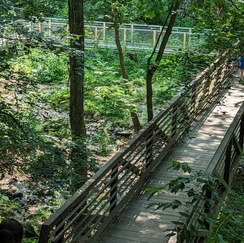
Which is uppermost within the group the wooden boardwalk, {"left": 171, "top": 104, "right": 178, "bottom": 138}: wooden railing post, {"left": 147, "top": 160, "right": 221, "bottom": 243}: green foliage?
{"left": 147, "top": 160, "right": 221, "bottom": 243}: green foliage

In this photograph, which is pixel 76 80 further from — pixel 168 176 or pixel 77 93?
pixel 168 176

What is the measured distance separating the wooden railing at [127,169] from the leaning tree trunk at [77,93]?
440mm

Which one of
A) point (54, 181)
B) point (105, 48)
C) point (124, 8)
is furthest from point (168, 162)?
point (105, 48)

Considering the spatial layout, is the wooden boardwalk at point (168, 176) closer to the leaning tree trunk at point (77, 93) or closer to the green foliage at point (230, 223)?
the green foliage at point (230, 223)

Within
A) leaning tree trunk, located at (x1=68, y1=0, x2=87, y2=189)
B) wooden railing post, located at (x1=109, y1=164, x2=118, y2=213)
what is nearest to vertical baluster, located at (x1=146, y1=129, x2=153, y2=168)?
leaning tree trunk, located at (x1=68, y1=0, x2=87, y2=189)

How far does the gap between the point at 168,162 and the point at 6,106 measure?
9.73ft

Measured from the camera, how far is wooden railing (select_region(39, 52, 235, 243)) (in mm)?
4273

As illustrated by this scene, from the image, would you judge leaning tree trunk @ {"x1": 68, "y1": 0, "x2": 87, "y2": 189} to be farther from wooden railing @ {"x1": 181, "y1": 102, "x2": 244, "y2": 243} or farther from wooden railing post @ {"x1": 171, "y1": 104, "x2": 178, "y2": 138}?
wooden railing @ {"x1": 181, "y1": 102, "x2": 244, "y2": 243}

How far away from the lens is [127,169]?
6191 millimetres

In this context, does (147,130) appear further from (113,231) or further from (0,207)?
(0,207)

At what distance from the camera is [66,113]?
17109mm

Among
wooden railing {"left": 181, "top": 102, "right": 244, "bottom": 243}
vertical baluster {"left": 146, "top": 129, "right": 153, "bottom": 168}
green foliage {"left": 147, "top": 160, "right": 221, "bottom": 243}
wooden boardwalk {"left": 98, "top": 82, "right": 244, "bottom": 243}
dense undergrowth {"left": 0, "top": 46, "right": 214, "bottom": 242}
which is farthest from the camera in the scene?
vertical baluster {"left": 146, "top": 129, "right": 153, "bottom": 168}

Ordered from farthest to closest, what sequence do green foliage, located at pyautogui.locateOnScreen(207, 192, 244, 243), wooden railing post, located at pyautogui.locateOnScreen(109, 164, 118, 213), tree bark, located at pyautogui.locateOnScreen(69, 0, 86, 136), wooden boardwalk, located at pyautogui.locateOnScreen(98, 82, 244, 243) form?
tree bark, located at pyautogui.locateOnScreen(69, 0, 86, 136) < wooden railing post, located at pyautogui.locateOnScreen(109, 164, 118, 213) < wooden boardwalk, located at pyautogui.locateOnScreen(98, 82, 244, 243) < green foliage, located at pyautogui.locateOnScreen(207, 192, 244, 243)

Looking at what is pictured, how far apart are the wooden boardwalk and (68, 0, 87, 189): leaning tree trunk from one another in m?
0.93
